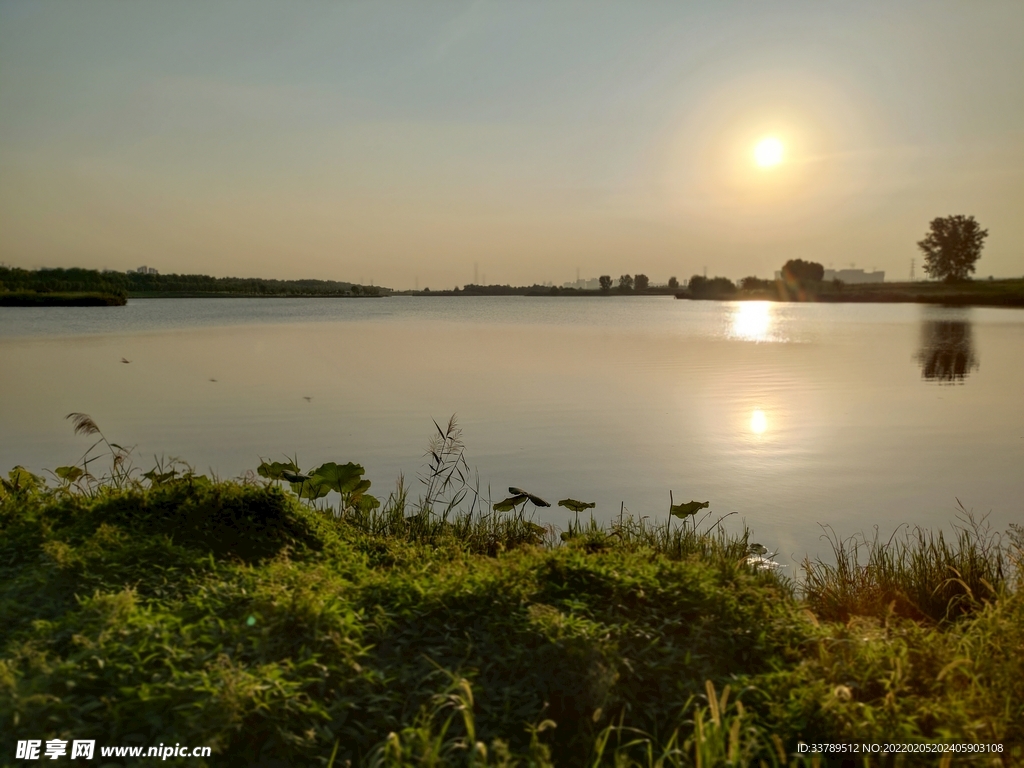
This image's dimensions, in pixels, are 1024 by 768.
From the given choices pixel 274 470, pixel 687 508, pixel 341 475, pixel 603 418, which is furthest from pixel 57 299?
pixel 687 508

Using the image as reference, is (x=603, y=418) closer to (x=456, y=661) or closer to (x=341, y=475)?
(x=341, y=475)

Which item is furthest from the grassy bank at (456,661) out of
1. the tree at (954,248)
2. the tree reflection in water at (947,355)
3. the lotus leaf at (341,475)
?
the tree at (954,248)

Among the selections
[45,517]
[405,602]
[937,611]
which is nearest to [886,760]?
Answer: [405,602]

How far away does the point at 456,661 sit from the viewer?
3.73m

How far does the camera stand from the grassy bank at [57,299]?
64.7 metres

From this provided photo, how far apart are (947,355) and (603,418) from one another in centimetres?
2184

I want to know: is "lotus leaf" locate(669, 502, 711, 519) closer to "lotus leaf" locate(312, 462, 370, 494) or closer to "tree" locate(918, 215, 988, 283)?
"lotus leaf" locate(312, 462, 370, 494)

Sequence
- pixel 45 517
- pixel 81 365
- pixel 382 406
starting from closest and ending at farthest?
pixel 45 517 < pixel 382 406 < pixel 81 365

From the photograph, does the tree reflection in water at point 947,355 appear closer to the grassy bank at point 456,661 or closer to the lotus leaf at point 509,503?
the lotus leaf at point 509,503

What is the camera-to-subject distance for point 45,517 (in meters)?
5.72

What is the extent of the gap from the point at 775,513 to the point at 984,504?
3065mm

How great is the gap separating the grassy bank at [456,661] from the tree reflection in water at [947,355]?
21676 millimetres

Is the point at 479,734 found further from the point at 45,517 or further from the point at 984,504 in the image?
the point at 984,504

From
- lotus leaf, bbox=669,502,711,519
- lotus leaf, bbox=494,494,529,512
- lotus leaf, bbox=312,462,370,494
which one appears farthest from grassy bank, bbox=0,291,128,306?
lotus leaf, bbox=669,502,711,519
